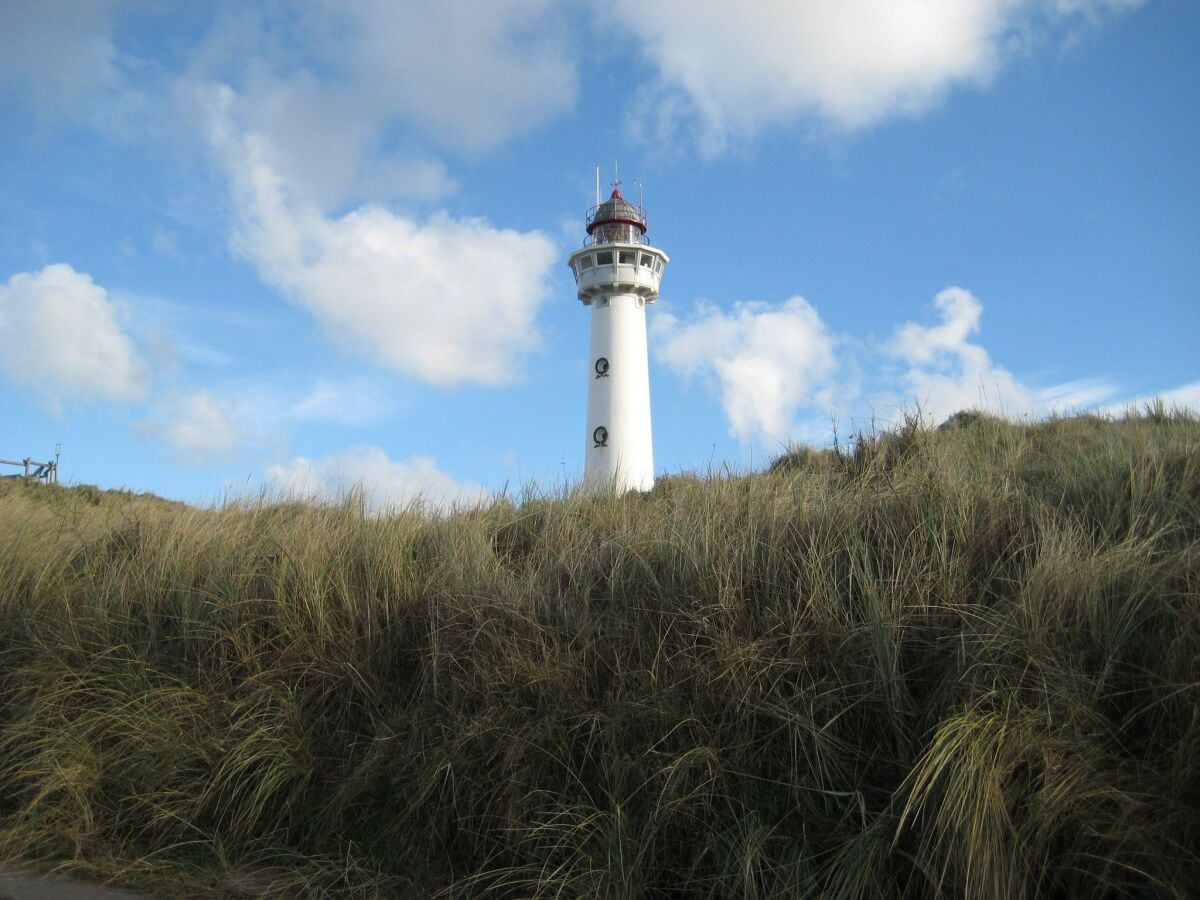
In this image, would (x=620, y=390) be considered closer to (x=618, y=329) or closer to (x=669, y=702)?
(x=618, y=329)

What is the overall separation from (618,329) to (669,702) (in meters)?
24.0

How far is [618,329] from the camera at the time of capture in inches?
1057

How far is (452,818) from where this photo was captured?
346 centimetres

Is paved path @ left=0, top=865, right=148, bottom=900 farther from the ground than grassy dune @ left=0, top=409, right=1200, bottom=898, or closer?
closer

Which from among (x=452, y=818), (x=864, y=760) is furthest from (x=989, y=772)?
(x=452, y=818)

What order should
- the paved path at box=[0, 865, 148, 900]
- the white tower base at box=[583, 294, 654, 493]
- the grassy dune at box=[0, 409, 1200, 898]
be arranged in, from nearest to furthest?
the grassy dune at box=[0, 409, 1200, 898], the paved path at box=[0, 865, 148, 900], the white tower base at box=[583, 294, 654, 493]

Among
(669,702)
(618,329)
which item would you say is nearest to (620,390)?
(618,329)

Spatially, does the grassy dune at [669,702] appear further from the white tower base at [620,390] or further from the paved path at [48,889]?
the white tower base at [620,390]

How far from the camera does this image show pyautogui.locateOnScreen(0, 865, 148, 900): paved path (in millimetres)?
3388

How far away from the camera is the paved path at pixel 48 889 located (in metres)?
3.39

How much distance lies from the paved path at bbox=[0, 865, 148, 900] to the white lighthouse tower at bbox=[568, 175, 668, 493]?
21.4 metres

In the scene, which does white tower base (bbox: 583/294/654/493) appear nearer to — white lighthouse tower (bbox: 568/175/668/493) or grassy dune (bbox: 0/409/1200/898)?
white lighthouse tower (bbox: 568/175/668/493)

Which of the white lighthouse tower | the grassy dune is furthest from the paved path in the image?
the white lighthouse tower

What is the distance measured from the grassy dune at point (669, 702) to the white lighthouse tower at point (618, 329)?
2013cm
